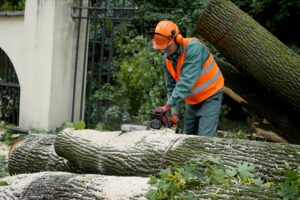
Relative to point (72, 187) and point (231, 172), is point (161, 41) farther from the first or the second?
point (231, 172)

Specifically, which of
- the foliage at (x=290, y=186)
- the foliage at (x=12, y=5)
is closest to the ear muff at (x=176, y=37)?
the foliage at (x=290, y=186)

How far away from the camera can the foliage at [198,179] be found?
325 cm

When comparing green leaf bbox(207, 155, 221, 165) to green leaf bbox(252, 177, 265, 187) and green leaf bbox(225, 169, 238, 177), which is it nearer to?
green leaf bbox(225, 169, 238, 177)

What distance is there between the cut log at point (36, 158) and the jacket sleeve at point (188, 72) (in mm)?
1185

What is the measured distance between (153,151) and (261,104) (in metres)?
2.65

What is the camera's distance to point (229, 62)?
20.3ft

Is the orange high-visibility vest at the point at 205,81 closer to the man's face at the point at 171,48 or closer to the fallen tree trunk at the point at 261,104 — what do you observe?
the man's face at the point at 171,48

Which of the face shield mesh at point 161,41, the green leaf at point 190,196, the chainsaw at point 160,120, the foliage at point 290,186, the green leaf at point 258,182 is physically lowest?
the green leaf at point 190,196

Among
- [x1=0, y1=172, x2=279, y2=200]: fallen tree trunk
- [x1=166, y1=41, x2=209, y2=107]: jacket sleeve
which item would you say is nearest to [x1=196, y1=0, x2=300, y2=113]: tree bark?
[x1=166, y1=41, x2=209, y2=107]: jacket sleeve

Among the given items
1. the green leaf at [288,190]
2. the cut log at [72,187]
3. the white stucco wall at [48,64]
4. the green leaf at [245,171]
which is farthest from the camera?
the white stucco wall at [48,64]

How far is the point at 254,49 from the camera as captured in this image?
5.75 meters

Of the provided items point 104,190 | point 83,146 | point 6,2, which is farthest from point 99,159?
point 6,2

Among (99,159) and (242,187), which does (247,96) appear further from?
(242,187)

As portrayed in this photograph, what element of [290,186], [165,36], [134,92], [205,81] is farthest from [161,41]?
[134,92]
